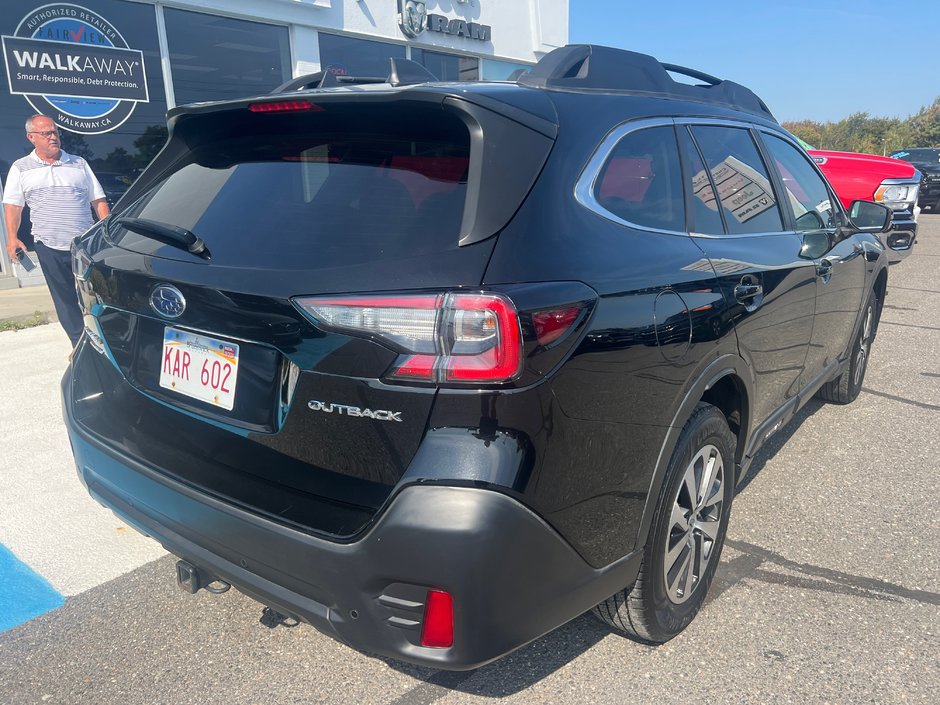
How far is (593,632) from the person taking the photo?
2.62 m

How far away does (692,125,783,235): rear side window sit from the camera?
289 centimetres

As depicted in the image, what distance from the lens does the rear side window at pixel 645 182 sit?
224cm

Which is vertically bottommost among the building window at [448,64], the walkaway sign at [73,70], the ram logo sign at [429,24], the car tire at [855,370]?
the car tire at [855,370]

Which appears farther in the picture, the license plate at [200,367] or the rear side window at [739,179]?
the rear side window at [739,179]

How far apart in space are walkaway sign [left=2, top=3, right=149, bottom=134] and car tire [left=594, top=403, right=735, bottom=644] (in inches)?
349

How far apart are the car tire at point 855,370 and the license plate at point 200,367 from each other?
3953 millimetres

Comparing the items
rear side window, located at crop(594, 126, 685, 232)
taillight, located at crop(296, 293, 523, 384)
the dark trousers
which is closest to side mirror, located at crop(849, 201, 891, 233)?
rear side window, located at crop(594, 126, 685, 232)

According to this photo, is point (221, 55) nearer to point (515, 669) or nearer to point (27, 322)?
point (27, 322)

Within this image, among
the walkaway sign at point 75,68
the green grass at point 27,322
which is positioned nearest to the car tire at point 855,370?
the green grass at point 27,322

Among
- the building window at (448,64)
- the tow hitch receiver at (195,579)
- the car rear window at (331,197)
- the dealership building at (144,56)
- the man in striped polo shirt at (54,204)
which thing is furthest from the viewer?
the building window at (448,64)

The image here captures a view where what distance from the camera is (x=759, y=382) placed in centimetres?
295

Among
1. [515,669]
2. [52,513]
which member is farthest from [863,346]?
[52,513]

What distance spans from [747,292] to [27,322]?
23.4ft

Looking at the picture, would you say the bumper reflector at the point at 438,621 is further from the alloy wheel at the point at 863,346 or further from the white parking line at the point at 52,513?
the alloy wheel at the point at 863,346
